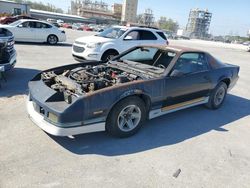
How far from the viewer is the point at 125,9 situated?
118 m

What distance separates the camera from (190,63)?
504 cm

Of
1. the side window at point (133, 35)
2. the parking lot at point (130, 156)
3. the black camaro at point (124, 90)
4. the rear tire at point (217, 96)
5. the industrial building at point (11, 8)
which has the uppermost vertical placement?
the industrial building at point (11, 8)

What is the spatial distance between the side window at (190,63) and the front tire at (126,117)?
1016 mm

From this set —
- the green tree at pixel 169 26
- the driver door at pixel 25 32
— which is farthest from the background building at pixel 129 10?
the driver door at pixel 25 32

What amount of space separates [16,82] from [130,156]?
4.38m

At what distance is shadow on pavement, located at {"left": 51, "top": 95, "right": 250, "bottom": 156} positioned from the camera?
362cm

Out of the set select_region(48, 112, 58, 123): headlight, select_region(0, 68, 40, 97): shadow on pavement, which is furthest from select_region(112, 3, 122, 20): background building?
select_region(48, 112, 58, 123): headlight

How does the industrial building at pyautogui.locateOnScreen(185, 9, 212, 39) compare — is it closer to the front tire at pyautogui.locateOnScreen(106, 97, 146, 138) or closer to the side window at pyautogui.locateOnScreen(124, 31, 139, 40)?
the side window at pyautogui.locateOnScreen(124, 31, 139, 40)

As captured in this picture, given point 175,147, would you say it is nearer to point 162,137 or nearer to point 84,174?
point 162,137

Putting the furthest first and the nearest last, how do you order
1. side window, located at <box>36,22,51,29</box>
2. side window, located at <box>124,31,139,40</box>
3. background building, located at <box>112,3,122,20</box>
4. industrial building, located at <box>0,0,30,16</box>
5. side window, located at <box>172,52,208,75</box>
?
background building, located at <box>112,3,122,20</box> → industrial building, located at <box>0,0,30,16</box> → side window, located at <box>36,22,51,29</box> → side window, located at <box>124,31,139,40</box> → side window, located at <box>172,52,208,75</box>

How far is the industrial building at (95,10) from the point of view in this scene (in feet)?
389

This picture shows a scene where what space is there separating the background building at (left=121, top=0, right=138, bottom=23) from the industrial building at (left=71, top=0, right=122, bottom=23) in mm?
5022

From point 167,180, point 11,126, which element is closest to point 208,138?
point 167,180

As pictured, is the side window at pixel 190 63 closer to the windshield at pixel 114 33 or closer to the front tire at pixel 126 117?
the front tire at pixel 126 117
